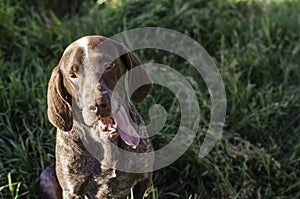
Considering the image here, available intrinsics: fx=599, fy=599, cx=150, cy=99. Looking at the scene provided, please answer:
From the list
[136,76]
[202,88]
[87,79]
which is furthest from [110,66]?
[202,88]

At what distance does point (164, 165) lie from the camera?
409 centimetres

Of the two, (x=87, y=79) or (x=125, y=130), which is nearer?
(x=87, y=79)

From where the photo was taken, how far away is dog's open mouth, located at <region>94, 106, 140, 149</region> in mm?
2971

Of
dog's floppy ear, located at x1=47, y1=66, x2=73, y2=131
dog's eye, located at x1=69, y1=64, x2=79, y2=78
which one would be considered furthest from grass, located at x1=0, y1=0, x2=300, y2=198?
dog's eye, located at x1=69, y1=64, x2=79, y2=78

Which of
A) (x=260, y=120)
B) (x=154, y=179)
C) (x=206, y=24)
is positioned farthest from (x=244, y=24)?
(x=154, y=179)

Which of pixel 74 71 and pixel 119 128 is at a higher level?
pixel 74 71

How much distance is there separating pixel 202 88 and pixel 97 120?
1.98 metres

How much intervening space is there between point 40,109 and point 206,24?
1.84 metres

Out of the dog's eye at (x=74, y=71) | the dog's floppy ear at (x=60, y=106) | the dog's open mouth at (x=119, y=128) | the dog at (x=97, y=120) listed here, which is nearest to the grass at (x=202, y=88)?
the dog at (x=97, y=120)

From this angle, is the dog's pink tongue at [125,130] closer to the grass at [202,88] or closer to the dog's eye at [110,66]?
the dog's eye at [110,66]

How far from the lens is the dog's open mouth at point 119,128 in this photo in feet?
9.75

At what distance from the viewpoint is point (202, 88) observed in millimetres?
4758

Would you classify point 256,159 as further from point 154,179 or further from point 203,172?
point 154,179

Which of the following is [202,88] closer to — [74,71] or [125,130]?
[125,130]
